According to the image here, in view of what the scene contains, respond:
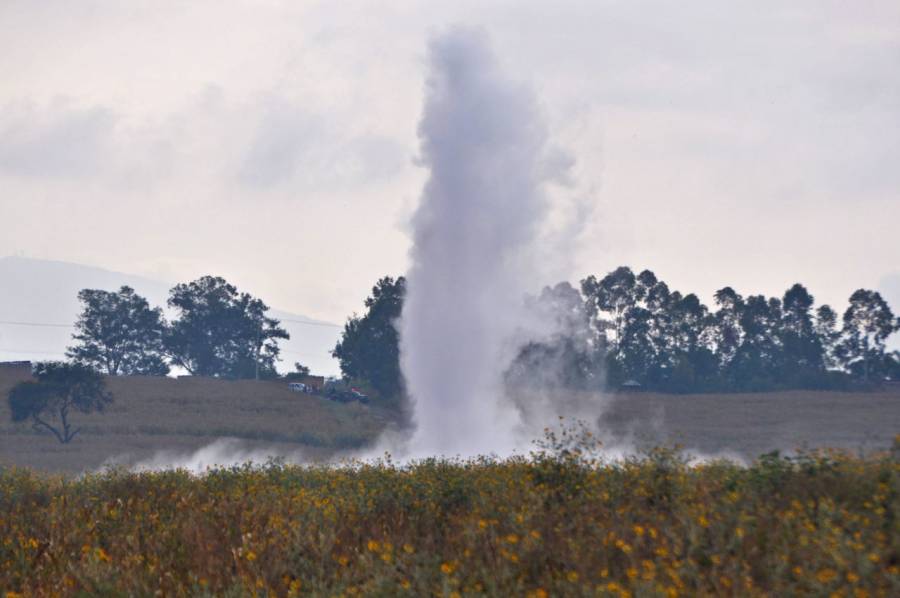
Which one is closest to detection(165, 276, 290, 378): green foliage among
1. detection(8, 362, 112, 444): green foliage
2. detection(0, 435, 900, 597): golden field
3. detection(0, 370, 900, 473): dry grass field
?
detection(0, 370, 900, 473): dry grass field

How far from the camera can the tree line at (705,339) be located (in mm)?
118312

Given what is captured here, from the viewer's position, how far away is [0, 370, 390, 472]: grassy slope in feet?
255

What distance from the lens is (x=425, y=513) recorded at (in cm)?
1568

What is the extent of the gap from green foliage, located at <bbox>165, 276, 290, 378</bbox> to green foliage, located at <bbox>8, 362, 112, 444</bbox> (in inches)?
2022

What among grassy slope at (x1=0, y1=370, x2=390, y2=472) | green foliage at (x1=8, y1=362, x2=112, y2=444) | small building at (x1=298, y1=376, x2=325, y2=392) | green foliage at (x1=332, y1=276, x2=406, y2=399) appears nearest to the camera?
grassy slope at (x1=0, y1=370, x2=390, y2=472)

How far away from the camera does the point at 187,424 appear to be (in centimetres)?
8894

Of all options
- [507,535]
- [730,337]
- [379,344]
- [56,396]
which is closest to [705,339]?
[730,337]

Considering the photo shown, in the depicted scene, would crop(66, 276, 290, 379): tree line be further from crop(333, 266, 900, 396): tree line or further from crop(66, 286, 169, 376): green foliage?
crop(333, 266, 900, 396): tree line

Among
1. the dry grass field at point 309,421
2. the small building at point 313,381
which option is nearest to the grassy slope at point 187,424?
the dry grass field at point 309,421

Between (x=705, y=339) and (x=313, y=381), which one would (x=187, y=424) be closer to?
(x=313, y=381)

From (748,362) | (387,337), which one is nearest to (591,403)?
(387,337)

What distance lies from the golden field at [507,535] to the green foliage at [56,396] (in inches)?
2955

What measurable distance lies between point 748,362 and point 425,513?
115923 mm

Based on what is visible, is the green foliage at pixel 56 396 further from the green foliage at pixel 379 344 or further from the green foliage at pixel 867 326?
the green foliage at pixel 867 326
